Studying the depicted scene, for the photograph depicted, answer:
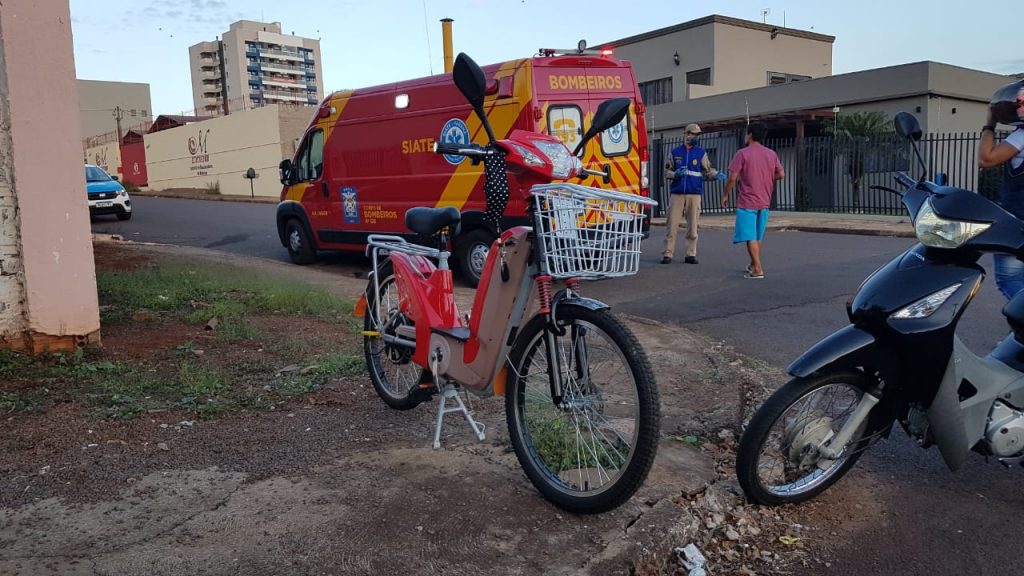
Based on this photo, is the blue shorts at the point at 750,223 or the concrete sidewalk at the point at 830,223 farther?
the concrete sidewalk at the point at 830,223

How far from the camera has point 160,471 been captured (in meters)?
3.60

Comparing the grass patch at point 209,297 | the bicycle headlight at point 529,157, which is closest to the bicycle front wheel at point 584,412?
the bicycle headlight at point 529,157

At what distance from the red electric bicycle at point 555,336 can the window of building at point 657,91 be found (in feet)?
112

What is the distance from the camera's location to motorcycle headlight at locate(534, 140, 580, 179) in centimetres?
329

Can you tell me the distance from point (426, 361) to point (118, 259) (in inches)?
334

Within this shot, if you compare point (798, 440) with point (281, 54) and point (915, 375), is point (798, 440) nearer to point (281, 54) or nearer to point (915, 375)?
point (915, 375)

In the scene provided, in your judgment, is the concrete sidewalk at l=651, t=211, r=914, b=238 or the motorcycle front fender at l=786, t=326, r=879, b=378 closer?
the motorcycle front fender at l=786, t=326, r=879, b=378

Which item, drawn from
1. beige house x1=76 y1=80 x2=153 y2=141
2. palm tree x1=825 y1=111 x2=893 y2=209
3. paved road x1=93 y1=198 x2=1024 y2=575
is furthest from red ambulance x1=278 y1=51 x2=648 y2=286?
beige house x1=76 y1=80 x2=153 y2=141

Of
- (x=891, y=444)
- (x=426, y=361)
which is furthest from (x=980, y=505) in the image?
(x=426, y=361)

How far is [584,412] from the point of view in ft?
10.6

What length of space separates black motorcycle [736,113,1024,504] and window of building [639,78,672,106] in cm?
3416

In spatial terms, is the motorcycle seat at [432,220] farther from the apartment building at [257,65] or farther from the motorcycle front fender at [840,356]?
the apartment building at [257,65]

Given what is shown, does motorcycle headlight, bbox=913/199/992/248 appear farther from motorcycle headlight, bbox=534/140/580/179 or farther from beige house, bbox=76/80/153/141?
beige house, bbox=76/80/153/141

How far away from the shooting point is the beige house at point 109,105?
90.4 meters
